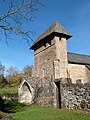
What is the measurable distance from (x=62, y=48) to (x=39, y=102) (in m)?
8.18

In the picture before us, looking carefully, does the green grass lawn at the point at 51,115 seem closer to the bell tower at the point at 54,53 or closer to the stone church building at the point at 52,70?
the stone church building at the point at 52,70

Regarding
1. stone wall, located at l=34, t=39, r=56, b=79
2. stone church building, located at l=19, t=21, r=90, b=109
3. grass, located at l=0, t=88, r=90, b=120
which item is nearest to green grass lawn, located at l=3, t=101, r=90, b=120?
grass, located at l=0, t=88, r=90, b=120

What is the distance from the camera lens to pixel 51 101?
56.1 feet

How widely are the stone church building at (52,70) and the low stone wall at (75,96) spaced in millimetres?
903

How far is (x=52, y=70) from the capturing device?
2175 centimetres

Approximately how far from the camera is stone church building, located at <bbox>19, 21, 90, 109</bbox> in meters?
17.7

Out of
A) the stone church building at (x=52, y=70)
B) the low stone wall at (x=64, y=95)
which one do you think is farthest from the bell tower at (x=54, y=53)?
the low stone wall at (x=64, y=95)

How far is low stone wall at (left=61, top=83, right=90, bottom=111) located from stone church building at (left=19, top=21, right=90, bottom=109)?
90 cm

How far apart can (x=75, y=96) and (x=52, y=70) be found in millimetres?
8817

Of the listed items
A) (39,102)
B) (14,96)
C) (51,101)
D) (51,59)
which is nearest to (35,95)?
(39,102)

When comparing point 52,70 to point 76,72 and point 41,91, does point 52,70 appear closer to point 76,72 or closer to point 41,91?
point 41,91

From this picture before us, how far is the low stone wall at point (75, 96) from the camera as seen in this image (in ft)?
39.6

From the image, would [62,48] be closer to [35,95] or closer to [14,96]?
[35,95]

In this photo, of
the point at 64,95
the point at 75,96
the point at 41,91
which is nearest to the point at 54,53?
the point at 41,91
